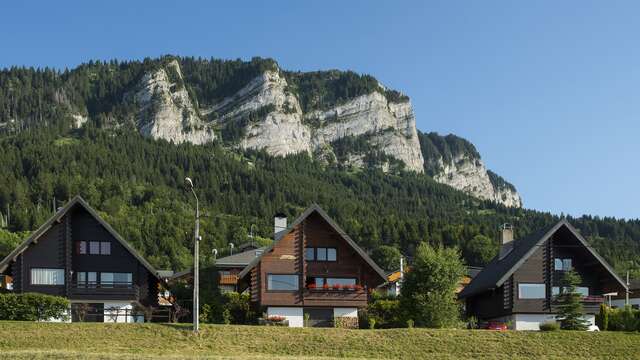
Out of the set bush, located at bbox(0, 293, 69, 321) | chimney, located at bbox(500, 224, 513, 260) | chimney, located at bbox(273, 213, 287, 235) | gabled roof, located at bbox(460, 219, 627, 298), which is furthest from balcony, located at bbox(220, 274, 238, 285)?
bush, located at bbox(0, 293, 69, 321)

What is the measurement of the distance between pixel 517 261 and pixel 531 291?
2398mm

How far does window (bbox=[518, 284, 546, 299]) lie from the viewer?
6525 centimetres

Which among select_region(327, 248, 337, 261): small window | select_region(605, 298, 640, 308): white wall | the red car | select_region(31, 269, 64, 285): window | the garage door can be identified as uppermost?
select_region(327, 248, 337, 261): small window

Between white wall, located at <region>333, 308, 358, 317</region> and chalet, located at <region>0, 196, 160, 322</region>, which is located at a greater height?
chalet, located at <region>0, 196, 160, 322</region>

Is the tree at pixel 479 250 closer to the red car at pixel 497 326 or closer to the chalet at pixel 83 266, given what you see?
the red car at pixel 497 326

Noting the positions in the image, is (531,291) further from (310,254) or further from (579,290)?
(310,254)

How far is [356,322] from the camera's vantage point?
64.8m

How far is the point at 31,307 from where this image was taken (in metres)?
54.4

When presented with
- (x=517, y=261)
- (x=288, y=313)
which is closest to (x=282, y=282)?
(x=288, y=313)

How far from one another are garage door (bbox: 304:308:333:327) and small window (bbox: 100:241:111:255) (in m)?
14.0

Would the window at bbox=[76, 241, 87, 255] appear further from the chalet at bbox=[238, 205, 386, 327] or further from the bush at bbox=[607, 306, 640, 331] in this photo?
the bush at bbox=[607, 306, 640, 331]

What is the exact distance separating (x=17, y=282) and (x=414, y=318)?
26.1 m

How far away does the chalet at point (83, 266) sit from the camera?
63.1m

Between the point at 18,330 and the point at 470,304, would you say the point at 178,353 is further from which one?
the point at 470,304
